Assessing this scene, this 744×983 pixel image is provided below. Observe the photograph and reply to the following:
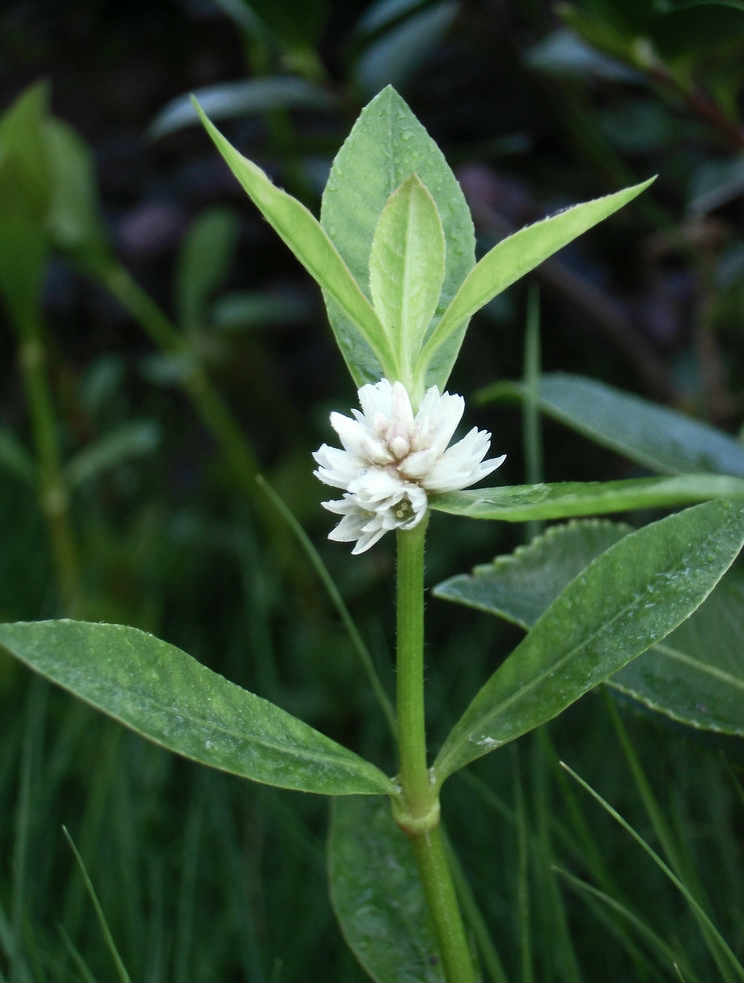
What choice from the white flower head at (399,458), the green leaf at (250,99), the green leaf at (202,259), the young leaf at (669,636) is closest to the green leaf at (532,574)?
the young leaf at (669,636)

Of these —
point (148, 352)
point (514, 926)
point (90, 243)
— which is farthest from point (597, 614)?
point (148, 352)

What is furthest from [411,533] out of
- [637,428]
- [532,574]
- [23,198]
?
[23,198]

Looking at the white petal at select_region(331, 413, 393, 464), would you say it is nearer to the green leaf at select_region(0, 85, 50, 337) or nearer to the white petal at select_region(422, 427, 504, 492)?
the white petal at select_region(422, 427, 504, 492)

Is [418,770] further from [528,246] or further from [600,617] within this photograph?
[528,246]

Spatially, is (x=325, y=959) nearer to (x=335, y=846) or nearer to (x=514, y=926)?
(x=514, y=926)

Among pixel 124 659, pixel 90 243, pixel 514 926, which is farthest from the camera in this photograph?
pixel 90 243

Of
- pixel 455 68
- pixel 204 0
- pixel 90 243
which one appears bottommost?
pixel 90 243

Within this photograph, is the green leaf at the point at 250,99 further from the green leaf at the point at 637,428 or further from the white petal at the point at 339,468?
the white petal at the point at 339,468
